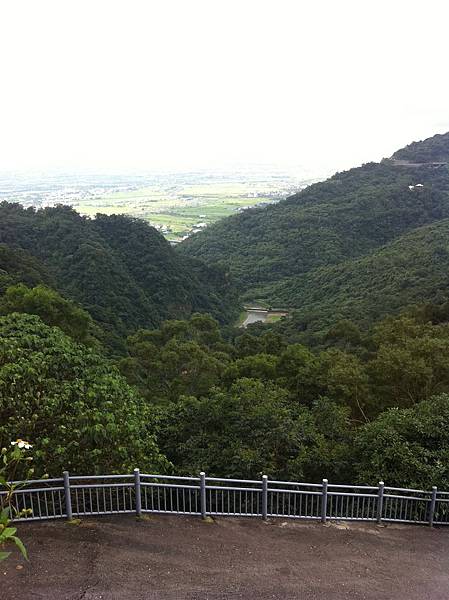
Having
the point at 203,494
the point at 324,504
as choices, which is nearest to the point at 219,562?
the point at 203,494

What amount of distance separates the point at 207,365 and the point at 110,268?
31.1 m

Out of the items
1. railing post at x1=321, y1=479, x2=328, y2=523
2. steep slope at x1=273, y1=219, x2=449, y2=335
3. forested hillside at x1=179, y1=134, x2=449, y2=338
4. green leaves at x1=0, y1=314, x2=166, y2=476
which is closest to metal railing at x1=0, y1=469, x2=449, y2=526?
railing post at x1=321, y1=479, x2=328, y2=523

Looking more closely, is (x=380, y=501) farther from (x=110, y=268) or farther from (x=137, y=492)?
(x=110, y=268)

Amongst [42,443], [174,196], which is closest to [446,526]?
[42,443]

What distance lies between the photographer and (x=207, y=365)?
80.6 feet

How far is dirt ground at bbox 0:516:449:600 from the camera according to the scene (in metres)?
6.18

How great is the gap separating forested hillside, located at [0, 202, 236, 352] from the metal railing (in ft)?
93.0

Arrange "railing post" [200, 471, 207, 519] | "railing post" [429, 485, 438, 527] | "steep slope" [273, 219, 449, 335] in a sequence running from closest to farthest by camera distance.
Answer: "railing post" [200, 471, 207, 519]
"railing post" [429, 485, 438, 527]
"steep slope" [273, 219, 449, 335]

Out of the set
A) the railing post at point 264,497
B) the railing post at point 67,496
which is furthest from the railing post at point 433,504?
the railing post at point 67,496

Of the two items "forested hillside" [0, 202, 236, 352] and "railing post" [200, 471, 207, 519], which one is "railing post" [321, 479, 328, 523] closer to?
"railing post" [200, 471, 207, 519]

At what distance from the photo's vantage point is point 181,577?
6.47 metres

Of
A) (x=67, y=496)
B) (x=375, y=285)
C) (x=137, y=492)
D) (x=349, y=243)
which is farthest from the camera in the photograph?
(x=349, y=243)

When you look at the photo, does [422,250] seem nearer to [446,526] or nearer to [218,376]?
[218,376]

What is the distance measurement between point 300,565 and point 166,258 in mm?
57563
